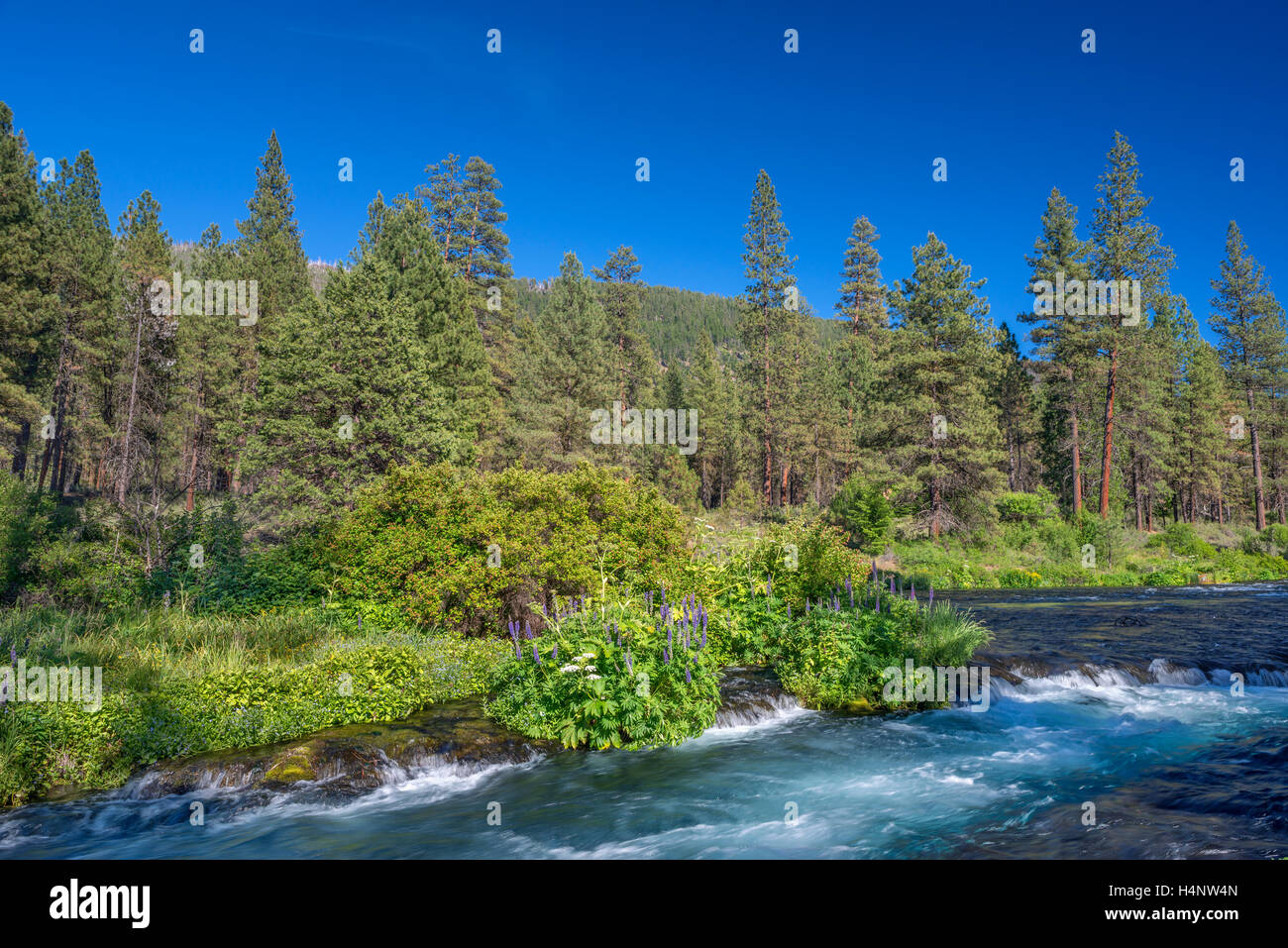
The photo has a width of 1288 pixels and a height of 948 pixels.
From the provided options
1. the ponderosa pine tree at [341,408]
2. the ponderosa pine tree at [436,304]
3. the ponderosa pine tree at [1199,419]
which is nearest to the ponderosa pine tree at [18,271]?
the ponderosa pine tree at [436,304]

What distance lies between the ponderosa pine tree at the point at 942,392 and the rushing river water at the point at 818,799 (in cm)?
2235

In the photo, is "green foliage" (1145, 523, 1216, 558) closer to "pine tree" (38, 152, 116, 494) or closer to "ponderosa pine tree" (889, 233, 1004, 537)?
"ponderosa pine tree" (889, 233, 1004, 537)

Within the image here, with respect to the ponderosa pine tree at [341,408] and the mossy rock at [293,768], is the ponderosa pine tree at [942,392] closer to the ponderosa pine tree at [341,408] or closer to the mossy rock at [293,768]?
the ponderosa pine tree at [341,408]

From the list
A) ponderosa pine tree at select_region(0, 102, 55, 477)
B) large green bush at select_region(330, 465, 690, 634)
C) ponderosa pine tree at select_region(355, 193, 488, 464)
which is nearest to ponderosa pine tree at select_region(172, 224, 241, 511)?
ponderosa pine tree at select_region(0, 102, 55, 477)

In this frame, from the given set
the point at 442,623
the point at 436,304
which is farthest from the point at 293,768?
the point at 436,304

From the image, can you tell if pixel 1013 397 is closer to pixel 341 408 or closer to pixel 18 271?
pixel 341 408

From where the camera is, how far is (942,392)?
33469mm

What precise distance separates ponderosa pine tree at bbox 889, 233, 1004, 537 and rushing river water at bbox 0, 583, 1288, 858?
880 inches

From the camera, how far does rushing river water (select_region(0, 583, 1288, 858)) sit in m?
6.15

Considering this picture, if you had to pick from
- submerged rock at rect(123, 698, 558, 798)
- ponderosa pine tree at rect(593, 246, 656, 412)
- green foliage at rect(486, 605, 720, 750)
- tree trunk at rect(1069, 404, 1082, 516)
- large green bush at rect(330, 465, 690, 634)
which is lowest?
submerged rock at rect(123, 698, 558, 798)

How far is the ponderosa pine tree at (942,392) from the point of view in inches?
1277

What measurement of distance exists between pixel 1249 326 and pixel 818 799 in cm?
5900
